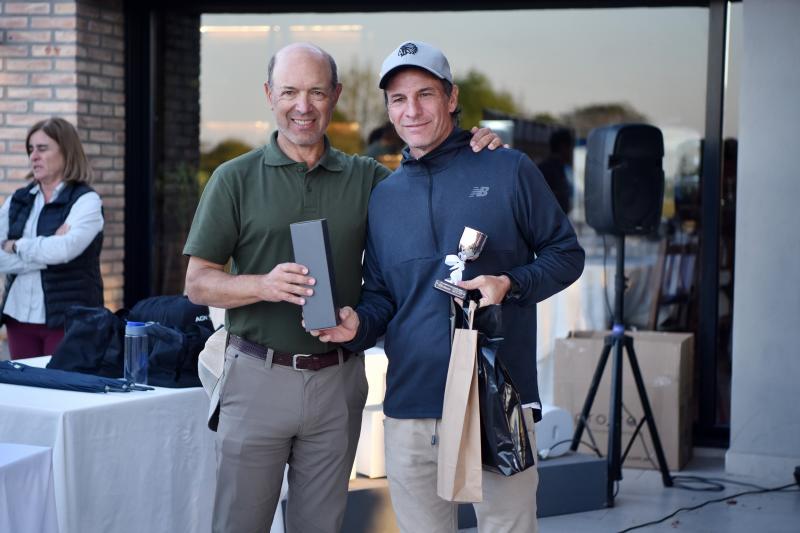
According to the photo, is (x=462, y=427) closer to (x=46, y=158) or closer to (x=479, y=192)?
(x=479, y=192)

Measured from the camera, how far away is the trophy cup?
250 cm

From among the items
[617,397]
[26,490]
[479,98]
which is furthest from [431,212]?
[479,98]

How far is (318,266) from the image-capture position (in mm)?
2578

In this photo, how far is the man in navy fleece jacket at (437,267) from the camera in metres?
2.68

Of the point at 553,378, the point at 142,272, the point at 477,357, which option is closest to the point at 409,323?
the point at 477,357

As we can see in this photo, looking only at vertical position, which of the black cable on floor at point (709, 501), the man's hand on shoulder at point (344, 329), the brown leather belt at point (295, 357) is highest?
the man's hand on shoulder at point (344, 329)

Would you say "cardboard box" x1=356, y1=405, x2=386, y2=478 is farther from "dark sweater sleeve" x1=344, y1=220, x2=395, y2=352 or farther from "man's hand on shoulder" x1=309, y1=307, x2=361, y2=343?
"man's hand on shoulder" x1=309, y1=307, x2=361, y2=343

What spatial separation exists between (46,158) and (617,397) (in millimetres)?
2965

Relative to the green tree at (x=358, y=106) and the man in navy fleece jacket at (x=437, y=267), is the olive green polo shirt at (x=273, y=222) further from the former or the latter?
the green tree at (x=358, y=106)

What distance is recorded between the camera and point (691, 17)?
6.45 meters

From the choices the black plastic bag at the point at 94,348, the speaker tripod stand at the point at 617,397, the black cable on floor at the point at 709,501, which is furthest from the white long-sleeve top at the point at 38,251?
the black cable on floor at the point at 709,501

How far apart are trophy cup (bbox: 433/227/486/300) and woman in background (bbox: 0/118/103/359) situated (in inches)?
113

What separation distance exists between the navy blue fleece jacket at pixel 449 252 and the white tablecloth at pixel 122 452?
3.34ft

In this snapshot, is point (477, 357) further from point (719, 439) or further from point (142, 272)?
point (142, 272)
